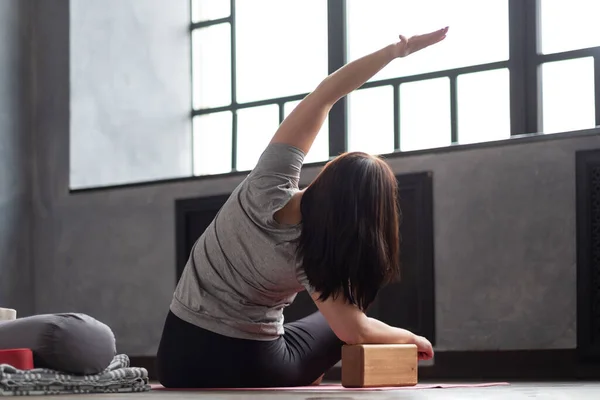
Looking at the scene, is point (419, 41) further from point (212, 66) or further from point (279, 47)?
point (212, 66)

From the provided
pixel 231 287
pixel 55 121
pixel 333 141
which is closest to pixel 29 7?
pixel 55 121

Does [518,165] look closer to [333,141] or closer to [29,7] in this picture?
[333,141]

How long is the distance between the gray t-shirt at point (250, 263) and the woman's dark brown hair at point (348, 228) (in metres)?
0.06

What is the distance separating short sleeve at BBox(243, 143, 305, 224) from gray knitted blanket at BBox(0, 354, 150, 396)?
495 millimetres

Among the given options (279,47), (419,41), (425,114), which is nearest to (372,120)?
(425,114)

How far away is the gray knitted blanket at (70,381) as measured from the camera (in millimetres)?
2201

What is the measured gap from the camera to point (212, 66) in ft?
20.3

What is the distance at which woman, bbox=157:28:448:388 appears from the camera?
2.31 metres

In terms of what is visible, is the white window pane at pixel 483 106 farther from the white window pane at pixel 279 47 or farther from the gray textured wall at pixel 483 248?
the white window pane at pixel 279 47

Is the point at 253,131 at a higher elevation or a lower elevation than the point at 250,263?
higher

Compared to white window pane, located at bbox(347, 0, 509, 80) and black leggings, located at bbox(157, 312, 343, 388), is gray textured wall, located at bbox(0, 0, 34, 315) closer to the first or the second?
white window pane, located at bbox(347, 0, 509, 80)

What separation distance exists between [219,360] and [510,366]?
82.3 inches

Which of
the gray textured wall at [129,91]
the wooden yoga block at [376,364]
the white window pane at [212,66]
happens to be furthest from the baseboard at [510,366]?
the gray textured wall at [129,91]

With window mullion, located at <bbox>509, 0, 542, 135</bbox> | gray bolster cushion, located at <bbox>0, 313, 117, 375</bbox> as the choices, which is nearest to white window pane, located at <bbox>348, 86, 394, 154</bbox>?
window mullion, located at <bbox>509, 0, 542, 135</bbox>
